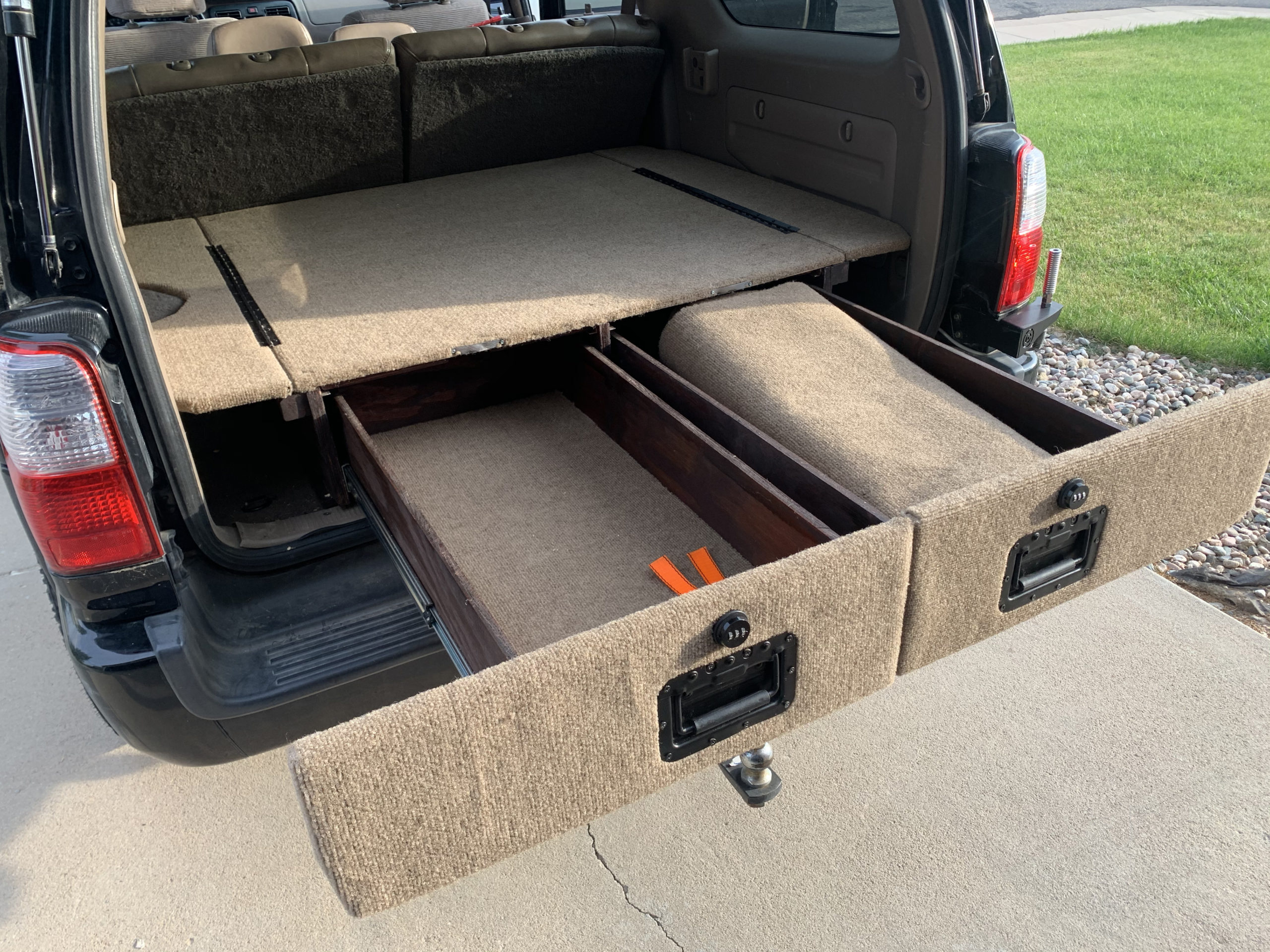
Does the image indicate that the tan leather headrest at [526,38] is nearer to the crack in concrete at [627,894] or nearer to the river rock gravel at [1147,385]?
the river rock gravel at [1147,385]

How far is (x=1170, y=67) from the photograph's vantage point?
10461 millimetres

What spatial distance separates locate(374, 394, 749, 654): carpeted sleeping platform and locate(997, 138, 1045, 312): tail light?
0.96 metres

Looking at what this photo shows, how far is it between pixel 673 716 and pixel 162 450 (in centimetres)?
87

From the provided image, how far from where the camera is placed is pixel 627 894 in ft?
6.00

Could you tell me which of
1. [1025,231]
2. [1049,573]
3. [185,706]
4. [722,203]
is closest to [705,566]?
[1049,573]

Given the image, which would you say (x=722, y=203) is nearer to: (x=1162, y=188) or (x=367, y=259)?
(x=367, y=259)

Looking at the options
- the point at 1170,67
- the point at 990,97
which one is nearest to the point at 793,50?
the point at 990,97

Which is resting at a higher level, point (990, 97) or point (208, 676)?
point (990, 97)

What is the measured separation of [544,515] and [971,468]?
0.77m

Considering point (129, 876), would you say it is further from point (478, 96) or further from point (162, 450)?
point (478, 96)

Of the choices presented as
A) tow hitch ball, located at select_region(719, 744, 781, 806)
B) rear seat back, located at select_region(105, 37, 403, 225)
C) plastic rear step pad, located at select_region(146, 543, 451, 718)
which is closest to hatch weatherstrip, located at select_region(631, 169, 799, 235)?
rear seat back, located at select_region(105, 37, 403, 225)

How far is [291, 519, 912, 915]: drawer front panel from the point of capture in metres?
0.94

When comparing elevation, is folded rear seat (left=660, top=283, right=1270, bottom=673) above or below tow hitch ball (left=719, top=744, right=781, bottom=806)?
above

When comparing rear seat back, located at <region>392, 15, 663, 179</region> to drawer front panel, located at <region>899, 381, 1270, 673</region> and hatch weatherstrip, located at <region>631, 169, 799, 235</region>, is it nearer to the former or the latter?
hatch weatherstrip, located at <region>631, 169, 799, 235</region>
